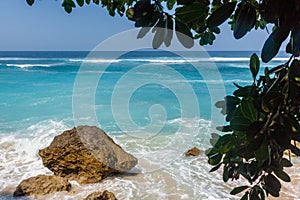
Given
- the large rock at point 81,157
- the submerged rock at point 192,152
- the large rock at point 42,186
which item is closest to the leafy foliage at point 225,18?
the large rock at point 42,186

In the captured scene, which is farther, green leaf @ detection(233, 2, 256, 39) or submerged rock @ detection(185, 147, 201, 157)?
submerged rock @ detection(185, 147, 201, 157)

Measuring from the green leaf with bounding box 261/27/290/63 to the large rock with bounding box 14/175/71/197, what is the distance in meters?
3.29

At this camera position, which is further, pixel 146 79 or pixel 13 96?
pixel 146 79

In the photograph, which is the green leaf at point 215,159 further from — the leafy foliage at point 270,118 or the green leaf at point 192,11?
the green leaf at point 192,11

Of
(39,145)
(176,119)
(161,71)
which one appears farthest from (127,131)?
(161,71)

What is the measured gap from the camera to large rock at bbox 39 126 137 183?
3.76m

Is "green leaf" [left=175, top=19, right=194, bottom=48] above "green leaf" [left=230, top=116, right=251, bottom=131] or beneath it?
above

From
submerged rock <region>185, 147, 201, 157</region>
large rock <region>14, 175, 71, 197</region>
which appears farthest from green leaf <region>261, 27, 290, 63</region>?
submerged rock <region>185, 147, 201, 157</region>

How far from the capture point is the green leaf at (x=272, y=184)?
0.74 meters

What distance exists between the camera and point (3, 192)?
344cm

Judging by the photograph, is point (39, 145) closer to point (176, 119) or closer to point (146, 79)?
point (176, 119)

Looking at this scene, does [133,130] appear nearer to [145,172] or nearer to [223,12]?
[145,172]

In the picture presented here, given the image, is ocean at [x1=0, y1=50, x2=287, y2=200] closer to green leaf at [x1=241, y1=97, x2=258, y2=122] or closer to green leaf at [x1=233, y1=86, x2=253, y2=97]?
green leaf at [x1=233, y1=86, x2=253, y2=97]

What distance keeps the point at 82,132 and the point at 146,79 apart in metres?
12.4
